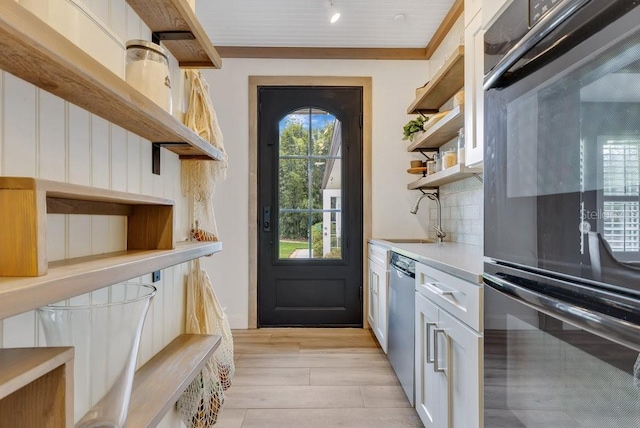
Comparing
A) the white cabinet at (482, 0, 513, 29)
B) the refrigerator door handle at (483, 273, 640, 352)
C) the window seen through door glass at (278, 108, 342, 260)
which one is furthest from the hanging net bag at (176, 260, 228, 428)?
the window seen through door glass at (278, 108, 342, 260)

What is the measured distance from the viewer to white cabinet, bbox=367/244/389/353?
8.23ft

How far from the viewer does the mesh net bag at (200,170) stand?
1439 mm

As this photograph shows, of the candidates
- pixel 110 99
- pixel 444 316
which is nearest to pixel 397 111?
pixel 444 316

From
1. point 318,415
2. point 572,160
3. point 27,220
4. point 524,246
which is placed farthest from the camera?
point 318,415

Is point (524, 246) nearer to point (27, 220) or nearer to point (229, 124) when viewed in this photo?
point (27, 220)

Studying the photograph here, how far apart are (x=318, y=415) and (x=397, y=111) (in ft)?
8.81

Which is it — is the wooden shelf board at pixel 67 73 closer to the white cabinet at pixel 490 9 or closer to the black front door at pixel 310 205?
the white cabinet at pixel 490 9

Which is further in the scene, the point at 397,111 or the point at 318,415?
the point at 397,111

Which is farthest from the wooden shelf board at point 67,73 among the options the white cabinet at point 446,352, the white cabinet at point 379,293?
the white cabinet at point 379,293

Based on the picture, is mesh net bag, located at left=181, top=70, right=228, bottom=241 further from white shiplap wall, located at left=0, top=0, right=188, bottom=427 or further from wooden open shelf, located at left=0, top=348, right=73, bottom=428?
wooden open shelf, located at left=0, top=348, right=73, bottom=428

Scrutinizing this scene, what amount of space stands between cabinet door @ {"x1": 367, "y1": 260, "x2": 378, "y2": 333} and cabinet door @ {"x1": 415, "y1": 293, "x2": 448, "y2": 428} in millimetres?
1131

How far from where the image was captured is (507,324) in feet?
3.15

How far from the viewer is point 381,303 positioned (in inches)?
104

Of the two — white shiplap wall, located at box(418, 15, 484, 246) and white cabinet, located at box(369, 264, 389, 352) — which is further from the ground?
white shiplap wall, located at box(418, 15, 484, 246)
